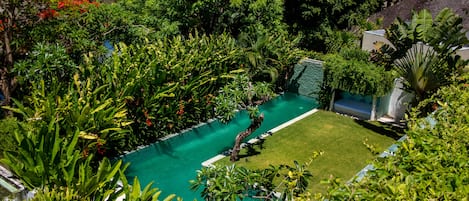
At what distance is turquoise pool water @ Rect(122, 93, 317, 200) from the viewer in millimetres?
11555

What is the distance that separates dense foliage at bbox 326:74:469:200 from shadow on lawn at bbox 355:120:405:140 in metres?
8.70

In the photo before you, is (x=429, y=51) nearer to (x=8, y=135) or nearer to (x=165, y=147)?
(x=165, y=147)

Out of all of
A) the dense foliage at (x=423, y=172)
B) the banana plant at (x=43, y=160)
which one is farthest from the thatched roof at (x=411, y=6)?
the dense foliage at (x=423, y=172)

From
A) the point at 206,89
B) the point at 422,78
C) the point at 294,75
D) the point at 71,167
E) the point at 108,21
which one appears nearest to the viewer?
the point at 71,167

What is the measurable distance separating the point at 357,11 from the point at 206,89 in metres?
10.5

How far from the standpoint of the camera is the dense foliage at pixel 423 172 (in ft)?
13.4

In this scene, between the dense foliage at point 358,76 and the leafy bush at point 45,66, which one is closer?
the leafy bush at point 45,66

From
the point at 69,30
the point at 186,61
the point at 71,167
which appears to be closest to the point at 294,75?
the point at 186,61

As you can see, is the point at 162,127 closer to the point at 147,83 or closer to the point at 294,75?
the point at 147,83

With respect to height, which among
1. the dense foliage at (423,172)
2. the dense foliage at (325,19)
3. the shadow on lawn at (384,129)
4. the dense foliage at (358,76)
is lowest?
the shadow on lawn at (384,129)

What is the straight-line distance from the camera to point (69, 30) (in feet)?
41.0

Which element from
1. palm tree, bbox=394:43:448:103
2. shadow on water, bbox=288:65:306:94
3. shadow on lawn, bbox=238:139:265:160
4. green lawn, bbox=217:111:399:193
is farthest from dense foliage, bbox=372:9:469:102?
shadow on water, bbox=288:65:306:94

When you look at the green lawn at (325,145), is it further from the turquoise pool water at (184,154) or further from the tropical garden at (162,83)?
the turquoise pool water at (184,154)

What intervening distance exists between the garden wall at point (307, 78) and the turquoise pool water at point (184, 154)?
5.14 ft
